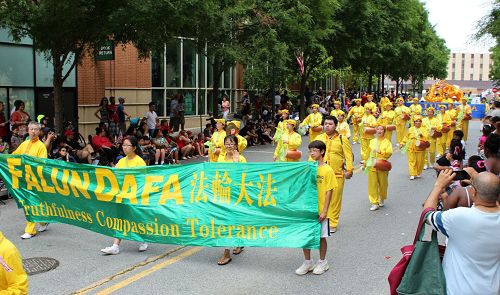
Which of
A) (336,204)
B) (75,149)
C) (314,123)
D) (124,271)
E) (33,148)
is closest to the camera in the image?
(124,271)

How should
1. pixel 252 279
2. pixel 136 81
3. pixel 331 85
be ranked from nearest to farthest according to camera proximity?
pixel 252 279
pixel 136 81
pixel 331 85

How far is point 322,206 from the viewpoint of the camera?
6.31 meters

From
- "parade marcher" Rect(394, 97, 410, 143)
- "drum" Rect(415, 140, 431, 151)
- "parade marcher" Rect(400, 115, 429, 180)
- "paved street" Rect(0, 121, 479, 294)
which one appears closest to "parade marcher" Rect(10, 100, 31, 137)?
"paved street" Rect(0, 121, 479, 294)

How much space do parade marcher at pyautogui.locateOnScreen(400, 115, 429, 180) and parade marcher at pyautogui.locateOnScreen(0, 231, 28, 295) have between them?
10985mm

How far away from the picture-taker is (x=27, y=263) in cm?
672

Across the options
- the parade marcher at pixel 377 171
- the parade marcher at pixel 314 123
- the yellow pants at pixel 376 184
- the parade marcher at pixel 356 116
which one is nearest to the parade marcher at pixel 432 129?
the parade marcher at pixel 314 123

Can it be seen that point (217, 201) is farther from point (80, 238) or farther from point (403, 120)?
point (403, 120)

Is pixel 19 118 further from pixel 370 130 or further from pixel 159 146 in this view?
pixel 370 130

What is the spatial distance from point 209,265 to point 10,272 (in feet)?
11.5

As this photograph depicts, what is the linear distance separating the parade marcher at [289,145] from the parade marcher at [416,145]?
3.58 meters

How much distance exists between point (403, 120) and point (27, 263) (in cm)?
1565

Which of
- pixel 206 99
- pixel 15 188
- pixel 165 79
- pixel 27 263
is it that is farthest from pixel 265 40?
pixel 27 263

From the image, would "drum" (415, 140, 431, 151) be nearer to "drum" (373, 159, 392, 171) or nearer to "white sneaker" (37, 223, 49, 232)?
"drum" (373, 159, 392, 171)

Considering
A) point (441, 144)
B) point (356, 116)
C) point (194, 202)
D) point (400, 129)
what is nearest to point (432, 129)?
point (441, 144)
